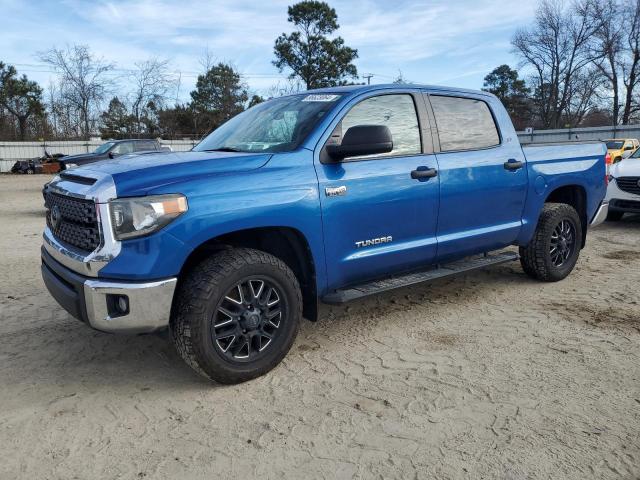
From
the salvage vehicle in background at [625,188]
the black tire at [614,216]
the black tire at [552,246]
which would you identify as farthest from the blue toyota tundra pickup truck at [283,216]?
the black tire at [614,216]

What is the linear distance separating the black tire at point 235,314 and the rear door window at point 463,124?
1.89 meters

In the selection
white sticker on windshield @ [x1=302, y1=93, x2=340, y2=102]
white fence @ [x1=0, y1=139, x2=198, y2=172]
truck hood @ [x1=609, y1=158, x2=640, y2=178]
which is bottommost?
truck hood @ [x1=609, y1=158, x2=640, y2=178]

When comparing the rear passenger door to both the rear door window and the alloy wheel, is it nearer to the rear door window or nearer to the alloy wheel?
the rear door window

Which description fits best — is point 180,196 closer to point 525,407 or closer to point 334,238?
point 334,238

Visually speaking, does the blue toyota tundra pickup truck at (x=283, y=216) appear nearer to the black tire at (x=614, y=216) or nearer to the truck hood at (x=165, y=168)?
the truck hood at (x=165, y=168)

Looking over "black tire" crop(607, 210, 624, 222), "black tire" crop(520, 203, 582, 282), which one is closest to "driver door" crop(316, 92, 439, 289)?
"black tire" crop(520, 203, 582, 282)

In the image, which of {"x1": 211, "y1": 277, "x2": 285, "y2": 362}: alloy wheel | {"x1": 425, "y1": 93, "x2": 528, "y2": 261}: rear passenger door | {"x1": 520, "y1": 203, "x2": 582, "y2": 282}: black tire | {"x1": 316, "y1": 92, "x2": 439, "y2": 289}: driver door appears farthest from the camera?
{"x1": 520, "y1": 203, "x2": 582, "y2": 282}: black tire

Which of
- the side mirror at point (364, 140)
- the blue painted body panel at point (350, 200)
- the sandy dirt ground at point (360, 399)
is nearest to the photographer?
the sandy dirt ground at point (360, 399)

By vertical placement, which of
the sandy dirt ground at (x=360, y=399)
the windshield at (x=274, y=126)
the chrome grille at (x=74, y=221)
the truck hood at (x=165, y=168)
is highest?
the windshield at (x=274, y=126)

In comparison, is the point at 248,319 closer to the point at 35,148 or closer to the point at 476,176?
the point at 476,176

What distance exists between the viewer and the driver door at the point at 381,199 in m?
3.58

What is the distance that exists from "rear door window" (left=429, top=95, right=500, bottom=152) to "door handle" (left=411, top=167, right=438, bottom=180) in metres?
0.29

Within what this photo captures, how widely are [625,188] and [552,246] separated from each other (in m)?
4.77

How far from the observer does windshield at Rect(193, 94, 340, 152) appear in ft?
12.3
